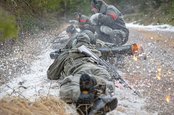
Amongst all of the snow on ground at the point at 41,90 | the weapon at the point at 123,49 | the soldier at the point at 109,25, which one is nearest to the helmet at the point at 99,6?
the soldier at the point at 109,25

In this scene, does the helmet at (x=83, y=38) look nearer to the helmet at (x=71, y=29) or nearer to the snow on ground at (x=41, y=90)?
the snow on ground at (x=41, y=90)

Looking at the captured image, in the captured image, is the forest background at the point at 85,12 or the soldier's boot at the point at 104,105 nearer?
the soldier's boot at the point at 104,105

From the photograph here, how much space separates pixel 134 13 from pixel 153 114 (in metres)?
19.1

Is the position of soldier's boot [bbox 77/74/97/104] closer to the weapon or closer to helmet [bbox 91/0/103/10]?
the weapon

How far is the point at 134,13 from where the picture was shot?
990 inches

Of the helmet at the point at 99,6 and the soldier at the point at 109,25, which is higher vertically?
the helmet at the point at 99,6

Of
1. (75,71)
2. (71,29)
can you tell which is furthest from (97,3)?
(75,71)

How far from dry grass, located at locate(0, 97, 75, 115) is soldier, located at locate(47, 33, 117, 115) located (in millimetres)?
343

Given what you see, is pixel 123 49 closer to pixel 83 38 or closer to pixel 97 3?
pixel 83 38

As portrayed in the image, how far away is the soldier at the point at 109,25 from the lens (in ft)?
43.4

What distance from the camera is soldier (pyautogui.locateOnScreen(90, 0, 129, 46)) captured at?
1322cm

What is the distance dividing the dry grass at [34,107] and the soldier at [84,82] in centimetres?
34

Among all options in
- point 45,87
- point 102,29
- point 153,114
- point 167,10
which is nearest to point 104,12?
point 102,29

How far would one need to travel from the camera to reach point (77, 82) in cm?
639
